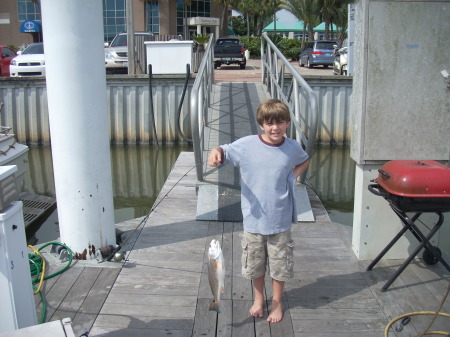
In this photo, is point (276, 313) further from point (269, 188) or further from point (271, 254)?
point (269, 188)

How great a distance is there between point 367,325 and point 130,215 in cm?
576

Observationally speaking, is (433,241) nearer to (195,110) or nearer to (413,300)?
(413,300)

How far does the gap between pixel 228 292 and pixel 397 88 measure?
1.92m

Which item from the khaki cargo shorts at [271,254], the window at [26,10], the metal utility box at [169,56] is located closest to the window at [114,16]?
the window at [26,10]

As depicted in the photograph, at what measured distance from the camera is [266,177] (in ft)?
9.89

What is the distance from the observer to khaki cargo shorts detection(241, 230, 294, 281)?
10.1 ft

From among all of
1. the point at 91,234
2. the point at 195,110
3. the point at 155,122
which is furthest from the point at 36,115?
the point at 91,234

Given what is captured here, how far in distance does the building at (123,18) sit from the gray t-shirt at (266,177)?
35388 mm

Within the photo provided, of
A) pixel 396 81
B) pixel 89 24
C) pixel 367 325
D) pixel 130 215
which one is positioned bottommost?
pixel 130 215

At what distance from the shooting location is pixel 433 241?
4.00m

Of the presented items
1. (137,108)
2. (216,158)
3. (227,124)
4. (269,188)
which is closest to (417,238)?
(269,188)

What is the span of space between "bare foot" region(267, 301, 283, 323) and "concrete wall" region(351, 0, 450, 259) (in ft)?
4.03

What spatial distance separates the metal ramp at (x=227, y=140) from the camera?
5.11 metres

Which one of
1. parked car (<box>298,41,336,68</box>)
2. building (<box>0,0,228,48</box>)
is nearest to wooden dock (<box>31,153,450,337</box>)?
parked car (<box>298,41,336,68</box>)
